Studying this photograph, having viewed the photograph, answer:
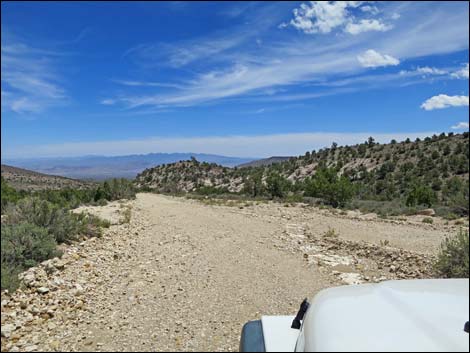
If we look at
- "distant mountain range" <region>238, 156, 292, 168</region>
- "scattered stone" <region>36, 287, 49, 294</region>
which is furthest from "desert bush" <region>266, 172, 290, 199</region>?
"distant mountain range" <region>238, 156, 292, 168</region>

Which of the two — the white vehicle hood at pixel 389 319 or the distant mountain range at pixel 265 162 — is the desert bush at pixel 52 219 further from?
the distant mountain range at pixel 265 162

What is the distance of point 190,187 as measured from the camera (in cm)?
3662

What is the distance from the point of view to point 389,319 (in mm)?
2076

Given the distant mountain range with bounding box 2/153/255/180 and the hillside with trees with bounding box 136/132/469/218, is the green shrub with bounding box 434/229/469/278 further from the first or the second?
the hillside with trees with bounding box 136/132/469/218

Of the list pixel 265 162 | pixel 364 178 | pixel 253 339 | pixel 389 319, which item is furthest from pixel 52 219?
pixel 265 162

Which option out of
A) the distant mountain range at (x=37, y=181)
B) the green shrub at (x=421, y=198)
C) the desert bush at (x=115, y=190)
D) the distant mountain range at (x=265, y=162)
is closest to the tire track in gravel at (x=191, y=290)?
the distant mountain range at (x=37, y=181)

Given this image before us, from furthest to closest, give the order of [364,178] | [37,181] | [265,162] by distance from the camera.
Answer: [265,162]
[364,178]
[37,181]

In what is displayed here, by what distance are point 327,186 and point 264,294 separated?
767 inches

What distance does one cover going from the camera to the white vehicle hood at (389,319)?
1.90m

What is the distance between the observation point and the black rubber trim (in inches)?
89.1

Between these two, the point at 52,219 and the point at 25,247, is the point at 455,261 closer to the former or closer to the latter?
the point at 25,247

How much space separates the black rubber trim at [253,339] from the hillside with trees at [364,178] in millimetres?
11985

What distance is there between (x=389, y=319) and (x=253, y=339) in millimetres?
760

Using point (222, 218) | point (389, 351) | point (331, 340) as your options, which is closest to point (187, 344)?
point (331, 340)
